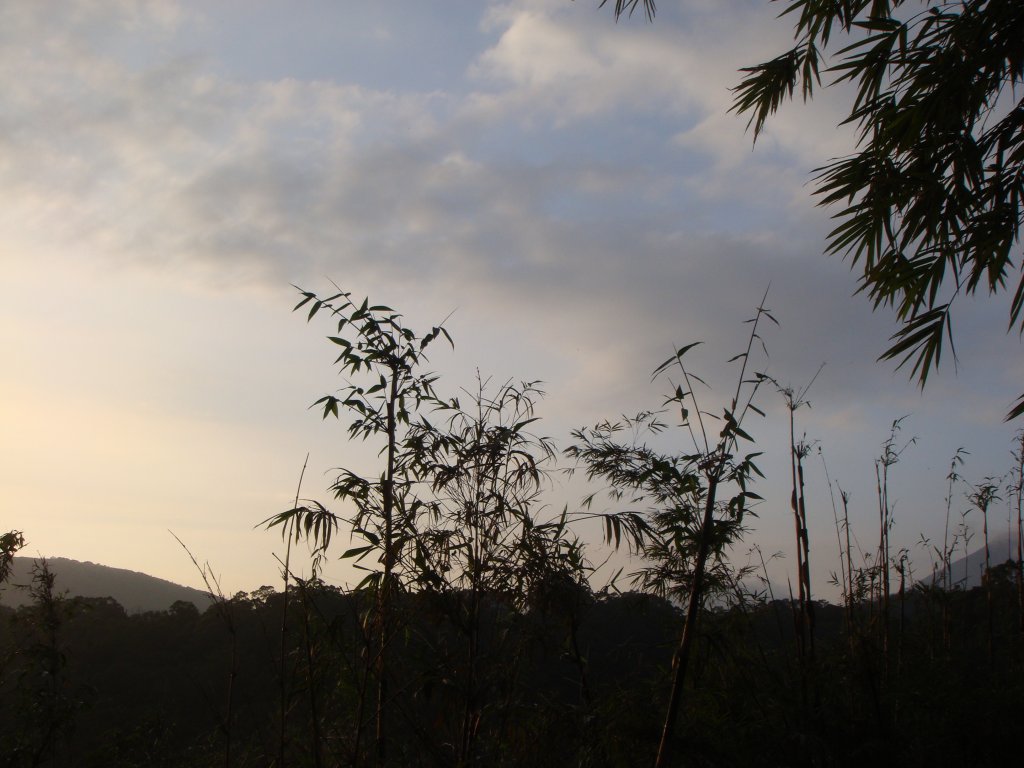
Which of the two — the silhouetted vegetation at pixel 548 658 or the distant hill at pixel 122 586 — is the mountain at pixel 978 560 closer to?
the silhouetted vegetation at pixel 548 658


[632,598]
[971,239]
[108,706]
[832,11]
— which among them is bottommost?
[108,706]

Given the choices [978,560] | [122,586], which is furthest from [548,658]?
[122,586]

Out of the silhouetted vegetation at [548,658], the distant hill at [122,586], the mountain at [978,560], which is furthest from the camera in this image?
the distant hill at [122,586]

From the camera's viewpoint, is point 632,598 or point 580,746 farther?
point 632,598

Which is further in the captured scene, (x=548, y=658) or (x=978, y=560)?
(x=978, y=560)

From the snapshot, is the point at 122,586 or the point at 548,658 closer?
the point at 548,658

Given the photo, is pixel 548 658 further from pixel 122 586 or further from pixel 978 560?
pixel 122 586

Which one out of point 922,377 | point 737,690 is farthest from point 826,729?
point 922,377

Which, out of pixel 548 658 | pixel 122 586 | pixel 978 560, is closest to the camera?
pixel 548 658

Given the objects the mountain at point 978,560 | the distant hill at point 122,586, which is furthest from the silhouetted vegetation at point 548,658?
the distant hill at point 122,586

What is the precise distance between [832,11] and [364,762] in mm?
3994

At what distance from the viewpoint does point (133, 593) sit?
96.9 ft

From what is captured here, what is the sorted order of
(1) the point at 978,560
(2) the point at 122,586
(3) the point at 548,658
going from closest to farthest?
(3) the point at 548,658 → (1) the point at 978,560 → (2) the point at 122,586

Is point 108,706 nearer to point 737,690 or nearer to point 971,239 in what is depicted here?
point 737,690
